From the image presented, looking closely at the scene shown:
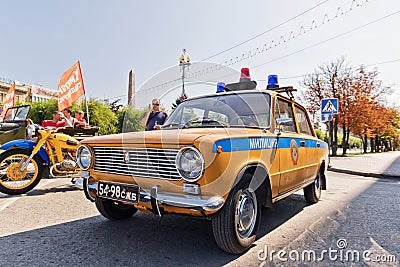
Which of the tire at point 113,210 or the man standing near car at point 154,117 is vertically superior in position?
the man standing near car at point 154,117

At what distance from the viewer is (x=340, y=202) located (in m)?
5.55

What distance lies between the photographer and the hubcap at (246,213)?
9.94 ft

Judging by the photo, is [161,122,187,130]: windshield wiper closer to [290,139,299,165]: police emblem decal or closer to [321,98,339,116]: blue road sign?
[290,139,299,165]: police emblem decal

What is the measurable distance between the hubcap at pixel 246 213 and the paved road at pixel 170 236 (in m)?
0.21

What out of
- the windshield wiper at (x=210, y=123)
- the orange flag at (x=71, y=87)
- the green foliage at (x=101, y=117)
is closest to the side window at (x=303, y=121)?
the windshield wiper at (x=210, y=123)

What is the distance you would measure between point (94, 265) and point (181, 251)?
85cm

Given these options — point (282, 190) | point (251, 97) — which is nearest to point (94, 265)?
point (282, 190)

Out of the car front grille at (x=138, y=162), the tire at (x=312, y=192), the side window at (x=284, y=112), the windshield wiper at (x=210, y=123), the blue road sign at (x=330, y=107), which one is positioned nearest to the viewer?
the car front grille at (x=138, y=162)

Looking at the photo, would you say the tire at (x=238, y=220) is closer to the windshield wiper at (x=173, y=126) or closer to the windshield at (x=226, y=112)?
the windshield at (x=226, y=112)

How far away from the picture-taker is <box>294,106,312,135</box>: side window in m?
4.86

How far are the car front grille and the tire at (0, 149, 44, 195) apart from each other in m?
3.08

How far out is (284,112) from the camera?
171 inches

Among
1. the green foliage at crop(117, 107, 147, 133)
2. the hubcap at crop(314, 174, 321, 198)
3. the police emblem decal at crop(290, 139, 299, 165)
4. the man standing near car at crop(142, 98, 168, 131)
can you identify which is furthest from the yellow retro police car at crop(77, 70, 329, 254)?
the man standing near car at crop(142, 98, 168, 131)

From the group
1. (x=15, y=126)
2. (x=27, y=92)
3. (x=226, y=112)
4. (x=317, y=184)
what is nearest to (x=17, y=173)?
(x=15, y=126)
